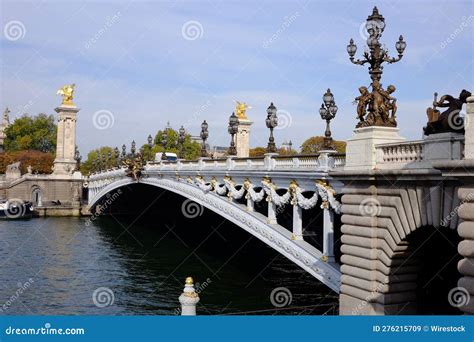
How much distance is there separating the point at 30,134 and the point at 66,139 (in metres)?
27.1

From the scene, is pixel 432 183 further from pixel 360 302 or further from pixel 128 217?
pixel 128 217

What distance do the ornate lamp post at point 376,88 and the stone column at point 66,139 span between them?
61444 mm

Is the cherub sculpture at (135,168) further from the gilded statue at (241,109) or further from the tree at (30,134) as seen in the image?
the tree at (30,134)

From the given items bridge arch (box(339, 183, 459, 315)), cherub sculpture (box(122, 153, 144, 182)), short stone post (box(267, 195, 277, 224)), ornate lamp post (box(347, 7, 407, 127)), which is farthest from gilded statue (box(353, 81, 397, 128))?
cherub sculpture (box(122, 153, 144, 182))

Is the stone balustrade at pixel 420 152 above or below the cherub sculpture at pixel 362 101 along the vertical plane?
below

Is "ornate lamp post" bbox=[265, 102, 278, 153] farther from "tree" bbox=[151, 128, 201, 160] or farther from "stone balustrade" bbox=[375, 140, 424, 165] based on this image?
"tree" bbox=[151, 128, 201, 160]

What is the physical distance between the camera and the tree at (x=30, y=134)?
95.6 m

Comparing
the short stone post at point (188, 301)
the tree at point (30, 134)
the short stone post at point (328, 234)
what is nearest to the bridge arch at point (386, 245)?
the short stone post at point (328, 234)

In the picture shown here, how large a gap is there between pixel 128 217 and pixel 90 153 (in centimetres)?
4696

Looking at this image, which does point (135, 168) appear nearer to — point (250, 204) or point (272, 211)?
point (250, 204)

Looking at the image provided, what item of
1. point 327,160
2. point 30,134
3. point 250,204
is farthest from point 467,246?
point 30,134

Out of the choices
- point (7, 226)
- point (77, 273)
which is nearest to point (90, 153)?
point (7, 226)

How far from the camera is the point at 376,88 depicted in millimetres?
12797

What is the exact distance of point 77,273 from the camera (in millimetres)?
27641
